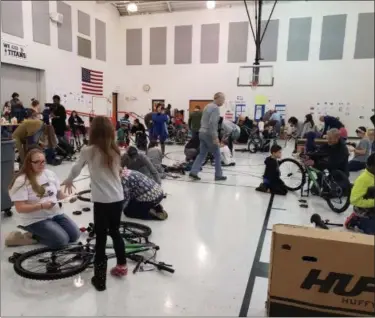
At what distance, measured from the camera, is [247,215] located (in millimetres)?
3838

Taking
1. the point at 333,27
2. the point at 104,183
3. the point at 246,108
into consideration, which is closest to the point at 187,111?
the point at 246,108

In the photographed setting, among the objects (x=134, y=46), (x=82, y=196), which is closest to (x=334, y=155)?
(x=82, y=196)

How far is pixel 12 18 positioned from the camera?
9734 mm

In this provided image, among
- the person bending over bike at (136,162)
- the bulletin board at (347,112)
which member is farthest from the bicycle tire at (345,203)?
the bulletin board at (347,112)

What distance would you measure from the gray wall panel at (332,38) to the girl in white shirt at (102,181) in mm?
11539

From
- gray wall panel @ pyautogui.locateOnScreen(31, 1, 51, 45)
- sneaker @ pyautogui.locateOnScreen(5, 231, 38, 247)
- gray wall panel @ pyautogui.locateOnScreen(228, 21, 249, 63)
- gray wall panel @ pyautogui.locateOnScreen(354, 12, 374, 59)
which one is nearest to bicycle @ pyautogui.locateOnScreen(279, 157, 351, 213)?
gray wall panel @ pyautogui.locateOnScreen(354, 12, 374, 59)

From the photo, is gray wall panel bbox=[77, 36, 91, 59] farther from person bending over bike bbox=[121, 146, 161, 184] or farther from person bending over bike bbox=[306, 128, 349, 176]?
person bending over bike bbox=[306, 128, 349, 176]

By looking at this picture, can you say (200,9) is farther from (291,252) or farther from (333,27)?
(291,252)

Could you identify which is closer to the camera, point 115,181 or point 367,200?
point 367,200

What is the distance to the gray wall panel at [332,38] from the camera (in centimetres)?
1145

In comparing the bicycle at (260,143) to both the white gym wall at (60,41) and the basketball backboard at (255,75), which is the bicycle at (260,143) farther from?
the white gym wall at (60,41)

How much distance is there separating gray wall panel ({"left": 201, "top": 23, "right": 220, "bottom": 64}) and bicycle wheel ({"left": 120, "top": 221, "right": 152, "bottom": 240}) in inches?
496

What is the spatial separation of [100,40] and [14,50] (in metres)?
4.92

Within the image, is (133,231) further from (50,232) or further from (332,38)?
(332,38)
